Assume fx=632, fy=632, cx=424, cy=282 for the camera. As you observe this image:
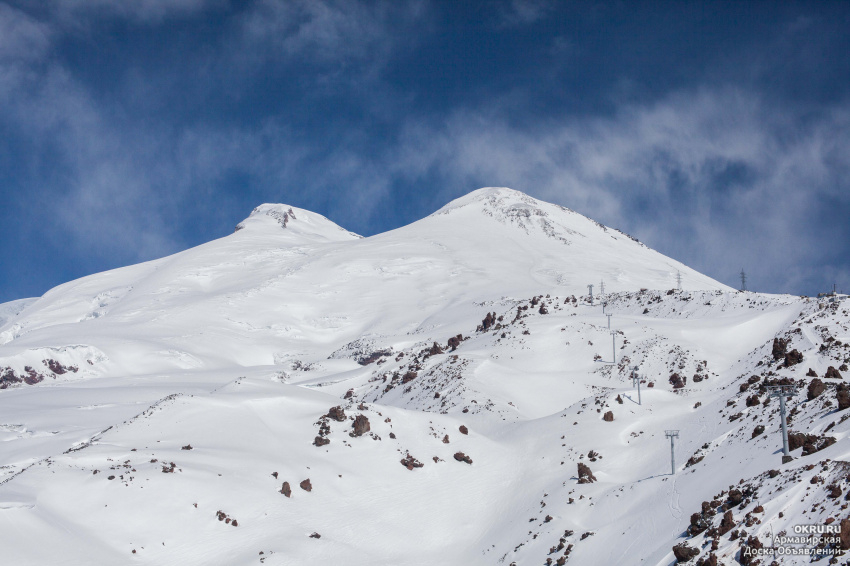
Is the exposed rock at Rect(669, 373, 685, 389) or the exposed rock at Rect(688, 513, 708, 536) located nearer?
the exposed rock at Rect(688, 513, 708, 536)

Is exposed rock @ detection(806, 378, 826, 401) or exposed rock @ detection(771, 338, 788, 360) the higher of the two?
exposed rock @ detection(771, 338, 788, 360)

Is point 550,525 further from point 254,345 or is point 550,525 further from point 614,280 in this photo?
point 614,280

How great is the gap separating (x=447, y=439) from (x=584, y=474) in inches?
424

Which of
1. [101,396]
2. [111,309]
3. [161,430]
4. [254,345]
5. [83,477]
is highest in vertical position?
[111,309]

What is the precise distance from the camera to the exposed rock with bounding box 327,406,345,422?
41.8 metres

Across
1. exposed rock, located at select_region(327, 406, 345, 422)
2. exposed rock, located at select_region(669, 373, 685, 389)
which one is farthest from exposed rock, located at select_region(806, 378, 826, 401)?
exposed rock, located at select_region(327, 406, 345, 422)

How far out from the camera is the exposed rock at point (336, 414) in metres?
41.8

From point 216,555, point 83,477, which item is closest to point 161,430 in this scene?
point 83,477

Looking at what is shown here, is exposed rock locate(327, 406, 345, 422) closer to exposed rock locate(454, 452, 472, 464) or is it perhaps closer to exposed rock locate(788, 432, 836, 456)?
exposed rock locate(454, 452, 472, 464)

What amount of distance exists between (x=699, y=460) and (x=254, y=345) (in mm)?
76945

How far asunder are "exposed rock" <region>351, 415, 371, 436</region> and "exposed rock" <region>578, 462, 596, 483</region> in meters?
13.8

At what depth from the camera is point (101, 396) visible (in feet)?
209

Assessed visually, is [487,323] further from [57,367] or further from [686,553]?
[57,367]

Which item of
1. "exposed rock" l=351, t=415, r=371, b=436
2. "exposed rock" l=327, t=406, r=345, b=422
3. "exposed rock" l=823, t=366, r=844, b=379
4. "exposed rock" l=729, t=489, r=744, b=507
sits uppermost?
"exposed rock" l=823, t=366, r=844, b=379
